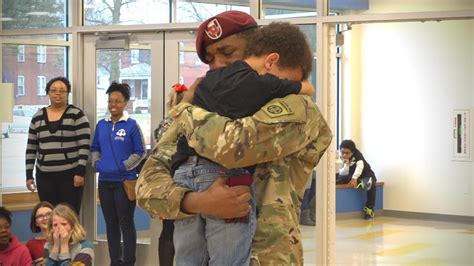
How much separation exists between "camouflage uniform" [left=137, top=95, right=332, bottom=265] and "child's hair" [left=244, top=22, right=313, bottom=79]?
87 millimetres

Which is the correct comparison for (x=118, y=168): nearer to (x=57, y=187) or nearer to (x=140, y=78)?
(x=57, y=187)

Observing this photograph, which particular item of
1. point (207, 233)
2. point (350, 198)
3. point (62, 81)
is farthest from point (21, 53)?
point (207, 233)

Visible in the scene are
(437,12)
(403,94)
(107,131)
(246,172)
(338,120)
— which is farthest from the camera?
(403,94)

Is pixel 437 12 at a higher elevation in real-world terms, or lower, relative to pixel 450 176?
higher

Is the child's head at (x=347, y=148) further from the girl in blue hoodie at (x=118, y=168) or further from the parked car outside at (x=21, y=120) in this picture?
the parked car outside at (x=21, y=120)

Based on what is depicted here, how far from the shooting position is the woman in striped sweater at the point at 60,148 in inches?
255

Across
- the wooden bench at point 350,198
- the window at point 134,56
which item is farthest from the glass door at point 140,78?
the wooden bench at point 350,198

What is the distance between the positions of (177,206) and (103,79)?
5305mm

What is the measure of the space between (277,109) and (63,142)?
199 inches

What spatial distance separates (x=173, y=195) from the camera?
5.62ft

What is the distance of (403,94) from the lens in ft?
26.0

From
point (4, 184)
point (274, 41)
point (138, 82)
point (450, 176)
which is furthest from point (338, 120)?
point (274, 41)

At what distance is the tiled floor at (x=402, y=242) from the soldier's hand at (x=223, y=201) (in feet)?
15.8

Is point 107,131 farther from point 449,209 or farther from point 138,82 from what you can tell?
point 449,209
